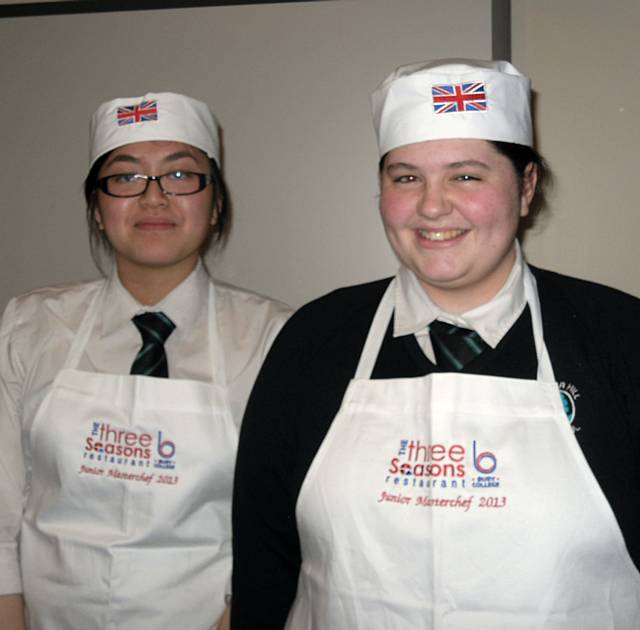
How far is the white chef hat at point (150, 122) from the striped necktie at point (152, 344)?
0.29m

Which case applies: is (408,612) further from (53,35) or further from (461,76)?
(53,35)

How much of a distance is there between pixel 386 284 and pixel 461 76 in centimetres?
33

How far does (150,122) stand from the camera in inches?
47.3

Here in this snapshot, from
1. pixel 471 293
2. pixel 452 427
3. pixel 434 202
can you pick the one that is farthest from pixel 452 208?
pixel 452 427

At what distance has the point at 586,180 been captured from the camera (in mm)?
1495

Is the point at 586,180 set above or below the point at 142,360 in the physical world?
above

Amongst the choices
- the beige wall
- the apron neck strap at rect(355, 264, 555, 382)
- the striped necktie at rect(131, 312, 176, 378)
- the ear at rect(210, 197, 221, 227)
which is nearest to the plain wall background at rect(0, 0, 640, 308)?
the beige wall

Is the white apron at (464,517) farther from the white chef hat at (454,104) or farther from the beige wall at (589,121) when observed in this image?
the beige wall at (589,121)

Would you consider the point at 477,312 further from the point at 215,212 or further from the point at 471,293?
the point at 215,212

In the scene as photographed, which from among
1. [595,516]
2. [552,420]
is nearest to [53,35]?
[552,420]

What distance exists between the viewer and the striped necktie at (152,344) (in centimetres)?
118

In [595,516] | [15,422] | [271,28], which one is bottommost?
[595,516]

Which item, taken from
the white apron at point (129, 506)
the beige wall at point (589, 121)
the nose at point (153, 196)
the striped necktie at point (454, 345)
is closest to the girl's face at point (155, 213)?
the nose at point (153, 196)

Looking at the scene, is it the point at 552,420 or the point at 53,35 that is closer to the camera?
the point at 552,420
